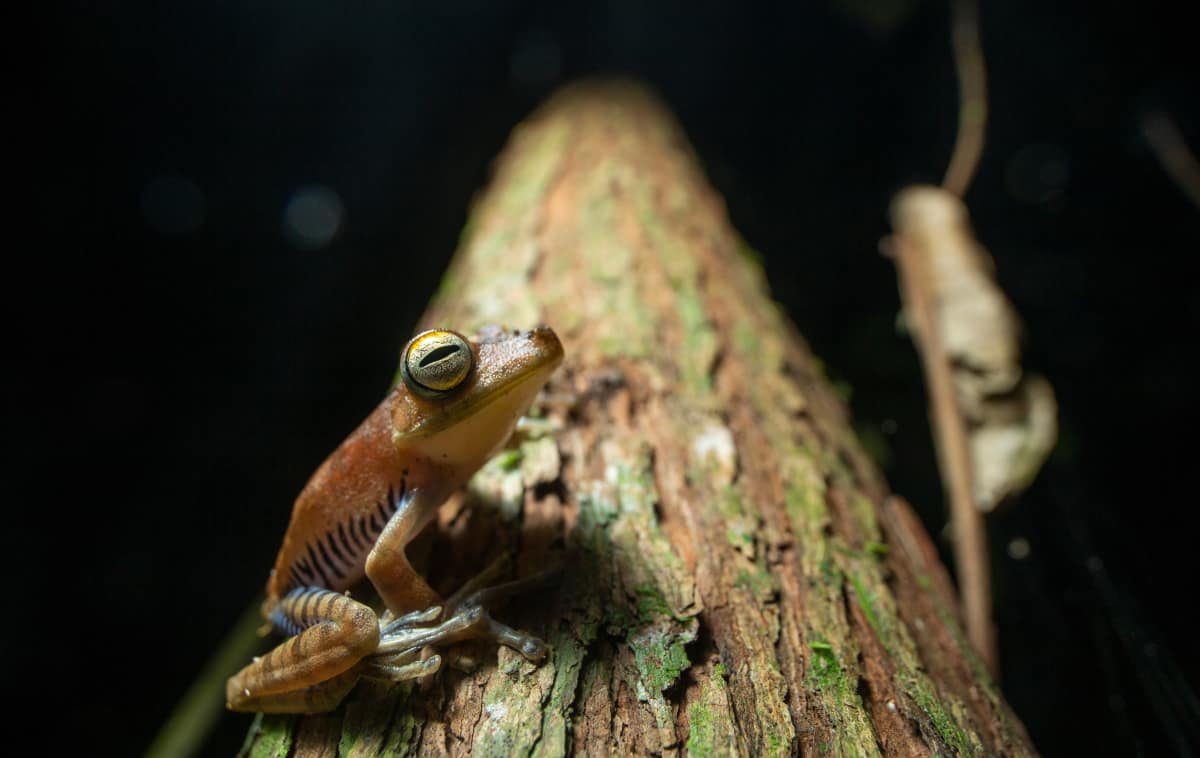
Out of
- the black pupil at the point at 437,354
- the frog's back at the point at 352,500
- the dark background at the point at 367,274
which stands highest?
the dark background at the point at 367,274

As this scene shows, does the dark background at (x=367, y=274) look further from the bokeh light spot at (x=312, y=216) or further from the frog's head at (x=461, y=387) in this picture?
the frog's head at (x=461, y=387)

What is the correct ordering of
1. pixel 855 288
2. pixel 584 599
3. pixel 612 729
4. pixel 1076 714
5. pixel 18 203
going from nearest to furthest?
pixel 612 729 → pixel 584 599 → pixel 1076 714 → pixel 18 203 → pixel 855 288

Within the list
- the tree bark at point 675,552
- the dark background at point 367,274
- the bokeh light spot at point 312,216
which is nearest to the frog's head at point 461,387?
the tree bark at point 675,552

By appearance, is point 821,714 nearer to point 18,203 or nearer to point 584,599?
point 584,599

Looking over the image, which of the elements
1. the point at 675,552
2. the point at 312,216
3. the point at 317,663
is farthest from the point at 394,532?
the point at 312,216

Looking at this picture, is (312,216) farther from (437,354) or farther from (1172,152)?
(1172,152)

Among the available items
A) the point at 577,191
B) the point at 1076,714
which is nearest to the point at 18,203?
the point at 577,191

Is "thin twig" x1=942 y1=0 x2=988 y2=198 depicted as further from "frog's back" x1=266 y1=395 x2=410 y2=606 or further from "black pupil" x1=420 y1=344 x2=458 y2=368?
"frog's back" x1=266 y1=395 x2=410 y2=606
